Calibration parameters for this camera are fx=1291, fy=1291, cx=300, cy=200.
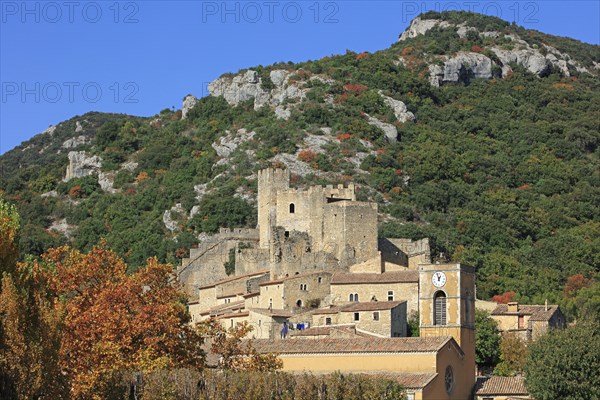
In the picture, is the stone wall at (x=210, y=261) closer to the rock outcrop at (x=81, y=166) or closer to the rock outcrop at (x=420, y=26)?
the rock outcrop at (x=81, y=166)

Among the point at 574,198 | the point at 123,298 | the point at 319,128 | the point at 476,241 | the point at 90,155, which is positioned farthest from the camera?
the point at 90,155

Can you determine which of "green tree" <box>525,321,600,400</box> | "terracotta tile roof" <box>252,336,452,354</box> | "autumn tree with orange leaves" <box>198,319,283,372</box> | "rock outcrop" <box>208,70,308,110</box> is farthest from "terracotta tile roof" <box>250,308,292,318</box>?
"rock outcrop" <box>208,70,308,110</box>

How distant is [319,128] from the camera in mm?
122188

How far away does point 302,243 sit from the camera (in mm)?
81688

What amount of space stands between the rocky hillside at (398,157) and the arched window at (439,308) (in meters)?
26.6

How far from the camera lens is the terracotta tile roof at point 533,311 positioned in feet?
241

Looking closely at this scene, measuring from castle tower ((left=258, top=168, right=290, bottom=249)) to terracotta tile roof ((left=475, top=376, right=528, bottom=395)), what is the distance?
2990 cm

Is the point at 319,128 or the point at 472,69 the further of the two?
the point at 472,69

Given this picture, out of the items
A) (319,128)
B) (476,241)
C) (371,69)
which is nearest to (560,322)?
(476,241)

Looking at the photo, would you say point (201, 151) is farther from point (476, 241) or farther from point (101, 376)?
point (101, 376)

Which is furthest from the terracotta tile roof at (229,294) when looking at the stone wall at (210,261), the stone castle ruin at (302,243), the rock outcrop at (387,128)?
the rock outcrop at (387,128)

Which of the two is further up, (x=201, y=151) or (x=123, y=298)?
(x=201, y=151)

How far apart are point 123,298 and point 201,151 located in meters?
80.3

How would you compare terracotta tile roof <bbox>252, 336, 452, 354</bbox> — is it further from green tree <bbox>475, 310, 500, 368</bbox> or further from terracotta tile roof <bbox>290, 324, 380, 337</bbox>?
green tree <bbox>475, 310, 500, 368</bbox>
